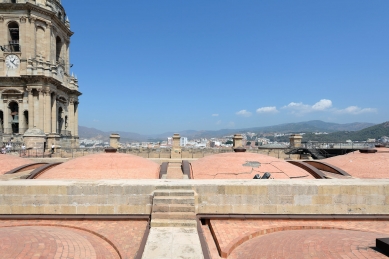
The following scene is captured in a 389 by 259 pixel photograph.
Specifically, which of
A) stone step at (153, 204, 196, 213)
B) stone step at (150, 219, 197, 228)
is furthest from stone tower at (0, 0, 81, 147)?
stone step at (150, 219, 197, 228)

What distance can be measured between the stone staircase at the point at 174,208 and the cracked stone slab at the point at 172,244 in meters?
0.20

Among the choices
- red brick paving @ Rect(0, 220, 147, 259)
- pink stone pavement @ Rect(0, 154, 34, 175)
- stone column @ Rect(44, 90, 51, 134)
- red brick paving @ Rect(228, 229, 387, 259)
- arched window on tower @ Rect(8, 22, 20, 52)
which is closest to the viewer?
red brick paving @ Rect(228, 229, 387, 259)

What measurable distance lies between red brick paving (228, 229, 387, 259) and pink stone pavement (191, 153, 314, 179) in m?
3.53

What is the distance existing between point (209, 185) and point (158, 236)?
194 cm

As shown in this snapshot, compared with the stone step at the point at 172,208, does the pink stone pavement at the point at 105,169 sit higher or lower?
higher

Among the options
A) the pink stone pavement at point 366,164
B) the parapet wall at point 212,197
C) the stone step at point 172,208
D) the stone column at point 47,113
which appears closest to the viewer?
the stone step at point 172,208

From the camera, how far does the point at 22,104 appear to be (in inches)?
1115

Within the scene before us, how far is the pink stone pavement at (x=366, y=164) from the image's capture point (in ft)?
32.3

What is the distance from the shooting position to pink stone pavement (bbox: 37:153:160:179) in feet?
27.1

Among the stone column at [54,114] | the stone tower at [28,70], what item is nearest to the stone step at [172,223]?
the stone tower at [28,70]

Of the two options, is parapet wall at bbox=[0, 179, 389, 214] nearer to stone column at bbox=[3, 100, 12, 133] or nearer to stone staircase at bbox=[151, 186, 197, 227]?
stone staircase at bbox=[151, 186, 197, 227]

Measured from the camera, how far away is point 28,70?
27000 millimetres

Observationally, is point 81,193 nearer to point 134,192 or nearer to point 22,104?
point 134,192

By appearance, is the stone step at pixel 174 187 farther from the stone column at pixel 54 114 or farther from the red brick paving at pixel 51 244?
the stone column at pixel 54 114
